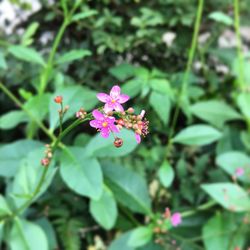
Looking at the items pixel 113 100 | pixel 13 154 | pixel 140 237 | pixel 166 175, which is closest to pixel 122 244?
pixel 140 237

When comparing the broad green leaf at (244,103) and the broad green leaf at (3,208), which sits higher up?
the broad green leaf at (244,103)

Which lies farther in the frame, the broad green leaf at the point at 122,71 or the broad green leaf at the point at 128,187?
the broad green leaf at the point at 122,71

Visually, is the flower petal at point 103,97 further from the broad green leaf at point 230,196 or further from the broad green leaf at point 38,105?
the broad green leaf at point 230,196

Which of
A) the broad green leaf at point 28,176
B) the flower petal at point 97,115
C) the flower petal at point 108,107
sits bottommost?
the broad green leaf at point 28,176

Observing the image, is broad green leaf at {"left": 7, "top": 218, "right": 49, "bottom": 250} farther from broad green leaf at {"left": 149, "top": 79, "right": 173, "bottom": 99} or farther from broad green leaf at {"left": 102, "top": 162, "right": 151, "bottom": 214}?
broad green leaf at {"left": 149, "top": 79, "right": 173, "bottom": 99}

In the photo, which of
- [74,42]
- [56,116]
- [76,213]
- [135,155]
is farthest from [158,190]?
[74,42]

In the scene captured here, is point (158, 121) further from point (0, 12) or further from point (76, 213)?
point (0, 12)

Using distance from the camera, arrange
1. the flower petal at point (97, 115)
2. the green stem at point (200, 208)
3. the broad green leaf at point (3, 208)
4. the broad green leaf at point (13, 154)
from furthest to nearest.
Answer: the green stem at point (200, 208) < the broad green leaf at point (13, 154) < the broad green leaf at point (3, 208) < the flower petal at point (97, 115)

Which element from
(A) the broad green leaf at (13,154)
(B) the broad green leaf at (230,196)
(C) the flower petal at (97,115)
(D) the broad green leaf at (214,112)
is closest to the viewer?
(C) the flower petal at (97,115)

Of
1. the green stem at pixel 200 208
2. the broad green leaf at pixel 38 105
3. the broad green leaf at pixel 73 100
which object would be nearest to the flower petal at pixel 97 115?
the broad green leaf at pixel 73 100
